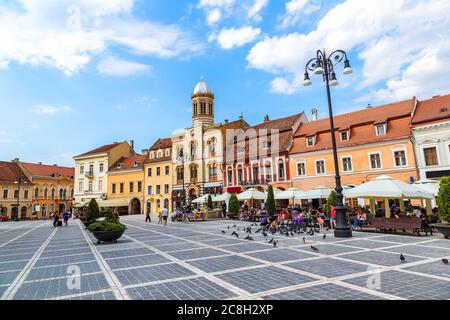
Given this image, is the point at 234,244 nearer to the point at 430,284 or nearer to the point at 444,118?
the point at 430,284

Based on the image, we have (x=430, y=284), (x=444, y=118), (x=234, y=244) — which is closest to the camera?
(x=430, y=284)

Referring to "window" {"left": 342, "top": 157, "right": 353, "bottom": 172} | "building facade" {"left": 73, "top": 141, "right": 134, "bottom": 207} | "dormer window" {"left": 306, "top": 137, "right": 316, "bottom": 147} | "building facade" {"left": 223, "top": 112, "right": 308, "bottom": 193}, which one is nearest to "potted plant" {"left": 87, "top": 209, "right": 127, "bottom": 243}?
"window" {"left": 342, "top": 157, "right": 353, "bottom": 172}

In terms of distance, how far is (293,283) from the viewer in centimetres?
571

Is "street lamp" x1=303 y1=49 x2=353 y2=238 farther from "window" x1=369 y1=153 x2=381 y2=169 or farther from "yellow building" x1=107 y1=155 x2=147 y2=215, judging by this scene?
"yellow building" x1=107 y1=155 x2=147 y2=215

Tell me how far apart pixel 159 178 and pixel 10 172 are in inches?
1252

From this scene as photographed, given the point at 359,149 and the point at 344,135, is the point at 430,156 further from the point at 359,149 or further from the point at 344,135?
the point at 344,135

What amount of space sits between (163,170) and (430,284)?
145 ft

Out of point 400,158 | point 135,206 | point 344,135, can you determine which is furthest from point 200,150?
point 400,158

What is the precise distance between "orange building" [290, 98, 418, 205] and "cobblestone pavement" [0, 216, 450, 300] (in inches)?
671

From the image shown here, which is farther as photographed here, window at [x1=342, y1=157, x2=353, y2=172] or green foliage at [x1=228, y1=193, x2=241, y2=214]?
window at [x1=342, y1=157, x2=353, y2=172]

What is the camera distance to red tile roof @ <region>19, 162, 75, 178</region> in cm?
5809

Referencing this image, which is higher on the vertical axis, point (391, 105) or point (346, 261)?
point (391, 105)

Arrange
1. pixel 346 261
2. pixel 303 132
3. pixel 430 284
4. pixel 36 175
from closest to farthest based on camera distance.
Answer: pixel 430 284, pixel 346 261, pixel 303 132, pixel 36 175

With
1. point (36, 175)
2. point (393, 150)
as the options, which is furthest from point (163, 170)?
point (393, 150)
